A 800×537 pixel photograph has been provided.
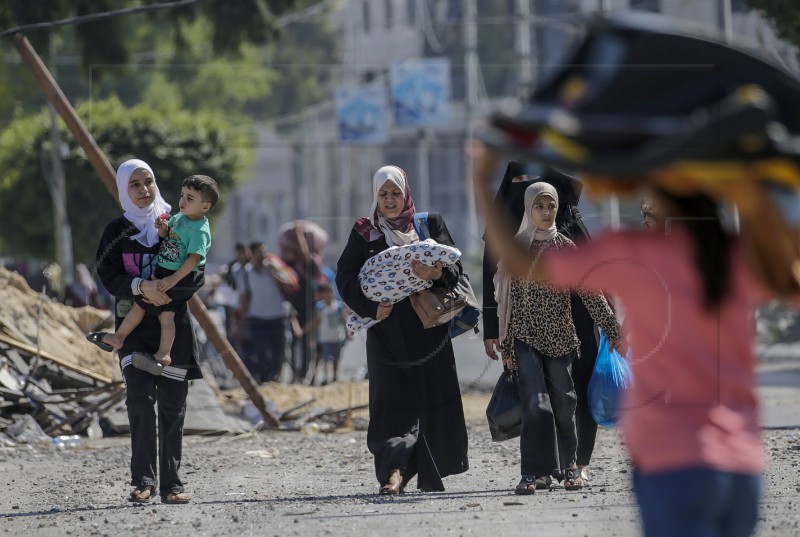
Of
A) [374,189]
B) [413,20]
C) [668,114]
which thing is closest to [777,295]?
[668,114]

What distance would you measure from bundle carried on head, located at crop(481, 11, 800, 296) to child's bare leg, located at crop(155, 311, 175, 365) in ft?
14.7

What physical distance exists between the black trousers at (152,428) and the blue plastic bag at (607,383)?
2.18m

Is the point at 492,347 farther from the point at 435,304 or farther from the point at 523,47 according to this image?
the point at 523,47

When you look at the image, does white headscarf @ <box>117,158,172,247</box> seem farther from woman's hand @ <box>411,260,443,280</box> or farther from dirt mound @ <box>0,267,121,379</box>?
dirt mound @ <box>0,267,121,379</box>

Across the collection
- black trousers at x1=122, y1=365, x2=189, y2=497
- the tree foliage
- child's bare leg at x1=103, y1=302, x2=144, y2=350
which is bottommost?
black trousers at x1=122, y1=365, x2=189, y2=497

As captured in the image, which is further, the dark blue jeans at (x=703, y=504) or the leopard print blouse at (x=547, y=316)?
the leopard print blouse at (x=547, y=316)

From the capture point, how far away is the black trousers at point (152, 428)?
8.20 metres

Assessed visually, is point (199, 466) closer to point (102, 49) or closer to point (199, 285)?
point (199, 285)

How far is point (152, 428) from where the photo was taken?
821cm

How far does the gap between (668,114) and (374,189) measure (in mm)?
4534

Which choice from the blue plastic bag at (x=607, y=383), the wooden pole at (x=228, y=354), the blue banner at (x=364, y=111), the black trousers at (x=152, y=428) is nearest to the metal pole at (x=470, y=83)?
the blue banner at (x=364, y=111)

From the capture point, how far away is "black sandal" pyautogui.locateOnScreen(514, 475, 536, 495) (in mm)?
8164

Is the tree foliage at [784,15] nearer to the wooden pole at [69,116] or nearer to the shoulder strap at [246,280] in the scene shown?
the shoulder strap at [246,280]

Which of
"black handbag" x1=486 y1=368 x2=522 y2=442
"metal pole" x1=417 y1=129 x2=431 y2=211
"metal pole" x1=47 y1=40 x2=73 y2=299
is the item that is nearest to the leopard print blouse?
"black handbag" x1=486 y1=368 x2=522 y2=442
